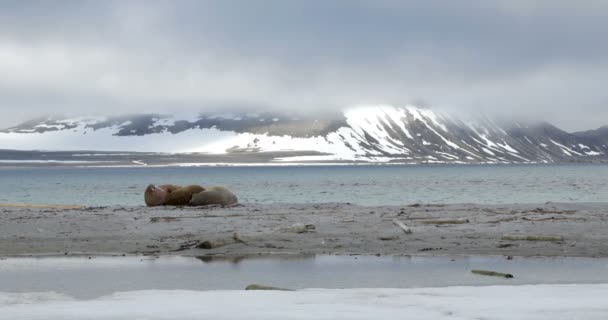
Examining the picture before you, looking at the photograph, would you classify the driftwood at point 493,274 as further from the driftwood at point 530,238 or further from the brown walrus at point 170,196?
the brown walrus at point 170,196

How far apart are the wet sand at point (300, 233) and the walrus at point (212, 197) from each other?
4.92m

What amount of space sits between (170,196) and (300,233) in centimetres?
1246

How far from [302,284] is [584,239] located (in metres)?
8.14

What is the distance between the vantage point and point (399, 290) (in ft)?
29.8

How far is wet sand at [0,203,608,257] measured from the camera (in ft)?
48.1

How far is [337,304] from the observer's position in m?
7.74

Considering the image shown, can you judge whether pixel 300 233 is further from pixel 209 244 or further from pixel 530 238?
pixel 530 238

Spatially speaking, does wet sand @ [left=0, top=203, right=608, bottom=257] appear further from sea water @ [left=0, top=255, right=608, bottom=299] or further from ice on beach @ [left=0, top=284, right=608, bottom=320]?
ice on beach @ [left=0, top=284, right=608, bottom=320]

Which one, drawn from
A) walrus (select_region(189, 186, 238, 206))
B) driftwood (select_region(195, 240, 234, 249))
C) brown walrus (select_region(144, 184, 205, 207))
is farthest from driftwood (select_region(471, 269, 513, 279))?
brown walrus (select_region(144, 184, 205, 207))

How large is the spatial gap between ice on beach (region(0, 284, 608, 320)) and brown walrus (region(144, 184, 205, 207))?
18.6 metres

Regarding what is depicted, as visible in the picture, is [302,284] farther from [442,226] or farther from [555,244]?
[442,226]

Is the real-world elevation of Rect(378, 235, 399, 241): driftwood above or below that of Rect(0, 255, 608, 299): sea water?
above

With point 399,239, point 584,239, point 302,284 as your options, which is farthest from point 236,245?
point 584,239

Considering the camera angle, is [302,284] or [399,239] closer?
[302,284]
